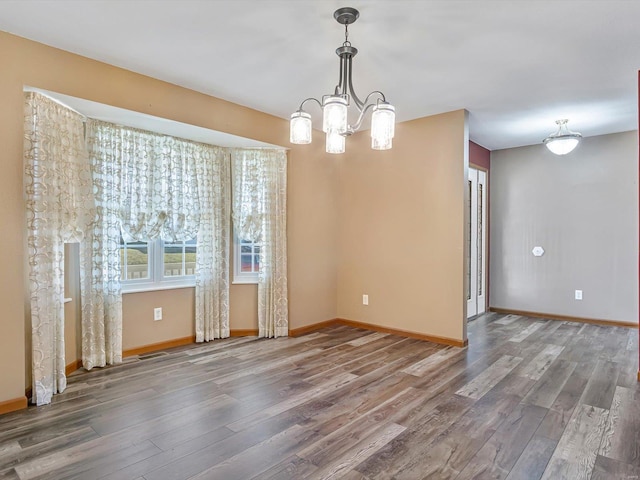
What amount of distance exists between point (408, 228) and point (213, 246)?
244 centimetres

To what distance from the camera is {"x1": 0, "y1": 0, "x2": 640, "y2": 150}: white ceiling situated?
2338 millimetres

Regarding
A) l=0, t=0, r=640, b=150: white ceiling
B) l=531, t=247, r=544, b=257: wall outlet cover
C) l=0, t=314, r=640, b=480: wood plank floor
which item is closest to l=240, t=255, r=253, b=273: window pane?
l=0, t=314, r=640, b=480: wood plank floor

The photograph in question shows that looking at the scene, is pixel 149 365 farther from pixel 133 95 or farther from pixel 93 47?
pixel 93 47

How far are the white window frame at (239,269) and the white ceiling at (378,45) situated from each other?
5.65 ft

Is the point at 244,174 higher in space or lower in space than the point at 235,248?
higher

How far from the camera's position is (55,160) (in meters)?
2.92

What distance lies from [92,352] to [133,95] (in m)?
2.39

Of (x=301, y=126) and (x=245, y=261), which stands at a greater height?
(x=301, y=126)

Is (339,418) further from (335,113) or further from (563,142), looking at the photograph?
(563,142)

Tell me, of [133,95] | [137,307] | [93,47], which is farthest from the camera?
[137,307]

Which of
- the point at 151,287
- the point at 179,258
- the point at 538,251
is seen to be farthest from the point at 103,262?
the point at 538,251

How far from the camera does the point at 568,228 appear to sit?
18.1 feet

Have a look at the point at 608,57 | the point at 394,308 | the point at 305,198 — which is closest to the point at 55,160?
the point at 305,198

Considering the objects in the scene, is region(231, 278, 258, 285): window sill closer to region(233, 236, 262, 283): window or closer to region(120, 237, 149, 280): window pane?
region(233, 236, 262, 283): window
